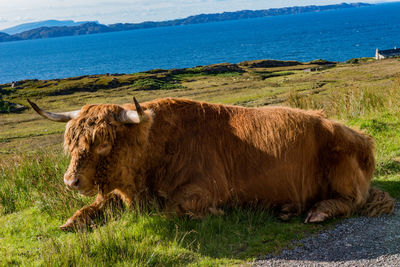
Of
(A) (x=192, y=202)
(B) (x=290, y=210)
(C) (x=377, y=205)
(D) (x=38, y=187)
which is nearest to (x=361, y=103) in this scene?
(C) (x=377, y=205)

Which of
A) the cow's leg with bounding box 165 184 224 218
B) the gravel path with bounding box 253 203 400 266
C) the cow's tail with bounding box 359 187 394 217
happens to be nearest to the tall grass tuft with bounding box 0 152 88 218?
the cow's leg with bounding box 165 184 224 218

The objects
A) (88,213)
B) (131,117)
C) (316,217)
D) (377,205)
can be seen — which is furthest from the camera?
(377,205)

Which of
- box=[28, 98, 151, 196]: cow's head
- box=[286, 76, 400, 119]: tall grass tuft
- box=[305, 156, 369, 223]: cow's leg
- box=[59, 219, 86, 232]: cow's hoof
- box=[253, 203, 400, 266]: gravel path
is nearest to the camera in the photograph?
box=[253, 203, 400, 266]: gravel path

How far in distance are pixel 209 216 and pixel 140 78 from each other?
3747 centimetres

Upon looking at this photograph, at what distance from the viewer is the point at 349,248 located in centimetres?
381

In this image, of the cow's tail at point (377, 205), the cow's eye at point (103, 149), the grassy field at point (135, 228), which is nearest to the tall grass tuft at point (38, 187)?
the grassy field at point (135, 228)

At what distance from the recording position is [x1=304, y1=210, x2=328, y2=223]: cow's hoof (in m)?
4.47

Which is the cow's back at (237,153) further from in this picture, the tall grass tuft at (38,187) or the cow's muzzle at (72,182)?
the tall grass tuft at (38,187)

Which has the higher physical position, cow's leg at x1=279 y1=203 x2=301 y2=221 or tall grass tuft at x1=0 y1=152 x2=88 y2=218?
tall grass tuft at x1=0 y1=152 x2=88 y2=218

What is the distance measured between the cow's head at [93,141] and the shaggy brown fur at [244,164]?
0.26 metres

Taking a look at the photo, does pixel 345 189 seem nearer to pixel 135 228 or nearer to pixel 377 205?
pixel 377 205

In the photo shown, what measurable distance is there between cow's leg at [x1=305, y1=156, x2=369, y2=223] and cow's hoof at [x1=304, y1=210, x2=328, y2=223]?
5 cm

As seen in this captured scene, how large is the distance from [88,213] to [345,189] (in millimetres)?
3175

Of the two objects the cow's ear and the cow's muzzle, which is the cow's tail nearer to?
the cow's ear
